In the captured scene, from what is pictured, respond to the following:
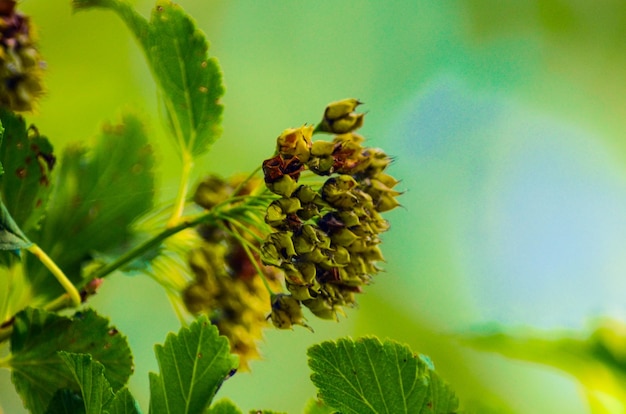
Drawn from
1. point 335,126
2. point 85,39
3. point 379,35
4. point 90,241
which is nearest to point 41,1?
point 85,39

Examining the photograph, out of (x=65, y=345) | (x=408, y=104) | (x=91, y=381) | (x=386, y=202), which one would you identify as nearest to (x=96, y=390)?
(x=91, y=381)

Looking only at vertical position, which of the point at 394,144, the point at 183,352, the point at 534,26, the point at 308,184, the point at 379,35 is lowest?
the point at 183,352

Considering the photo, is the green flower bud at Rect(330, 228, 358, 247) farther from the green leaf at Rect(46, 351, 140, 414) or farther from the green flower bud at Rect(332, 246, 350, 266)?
the green leaf at Rect(46, 351, 140, 414)

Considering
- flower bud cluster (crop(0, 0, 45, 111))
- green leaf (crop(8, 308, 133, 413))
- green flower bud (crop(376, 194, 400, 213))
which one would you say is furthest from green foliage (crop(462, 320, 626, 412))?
flower bud cluster (crop(0, 0, 45, 111))

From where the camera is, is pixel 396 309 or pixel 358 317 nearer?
pixel 358 317

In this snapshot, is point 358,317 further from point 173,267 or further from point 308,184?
point 308,184

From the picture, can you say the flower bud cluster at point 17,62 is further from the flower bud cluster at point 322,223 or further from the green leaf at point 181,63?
the flower bud cluster at point 322,223
